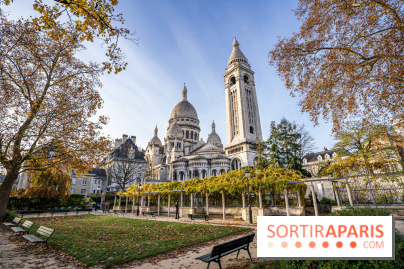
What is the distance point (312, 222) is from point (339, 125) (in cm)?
782

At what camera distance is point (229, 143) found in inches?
2238

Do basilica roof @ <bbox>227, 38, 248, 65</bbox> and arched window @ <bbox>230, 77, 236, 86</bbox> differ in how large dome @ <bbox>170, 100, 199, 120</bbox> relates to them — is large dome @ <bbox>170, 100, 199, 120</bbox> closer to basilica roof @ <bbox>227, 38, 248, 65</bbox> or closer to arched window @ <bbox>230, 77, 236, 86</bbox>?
arched window @ <bbox>230, 77, 236, 86</bbox>

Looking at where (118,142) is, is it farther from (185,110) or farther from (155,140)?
(185,110)

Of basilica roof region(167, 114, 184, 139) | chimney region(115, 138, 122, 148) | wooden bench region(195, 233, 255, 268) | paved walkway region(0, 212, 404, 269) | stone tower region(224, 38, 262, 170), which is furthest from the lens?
basilica roof region(167, 114, 184, 139)

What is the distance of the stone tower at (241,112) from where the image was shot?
2071 inches

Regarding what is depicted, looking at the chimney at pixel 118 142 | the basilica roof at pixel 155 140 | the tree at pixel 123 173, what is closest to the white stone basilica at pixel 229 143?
the basilica roof at pixel 155 140

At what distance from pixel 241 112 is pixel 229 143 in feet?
31.2

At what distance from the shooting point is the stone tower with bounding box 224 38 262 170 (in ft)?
173

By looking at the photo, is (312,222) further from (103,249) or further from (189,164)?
(189,164)

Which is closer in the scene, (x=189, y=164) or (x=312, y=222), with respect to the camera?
(x=312, y=222)

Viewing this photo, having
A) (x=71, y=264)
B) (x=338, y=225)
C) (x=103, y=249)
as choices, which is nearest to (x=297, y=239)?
(x=338, y=225)

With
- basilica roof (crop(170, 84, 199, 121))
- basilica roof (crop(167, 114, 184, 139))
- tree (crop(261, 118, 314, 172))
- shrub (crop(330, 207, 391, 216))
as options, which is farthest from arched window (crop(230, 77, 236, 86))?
shrub (crop(330, 207, 391, 216))

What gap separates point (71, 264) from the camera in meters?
5.81

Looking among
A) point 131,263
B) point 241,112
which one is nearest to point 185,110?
point 241,112
